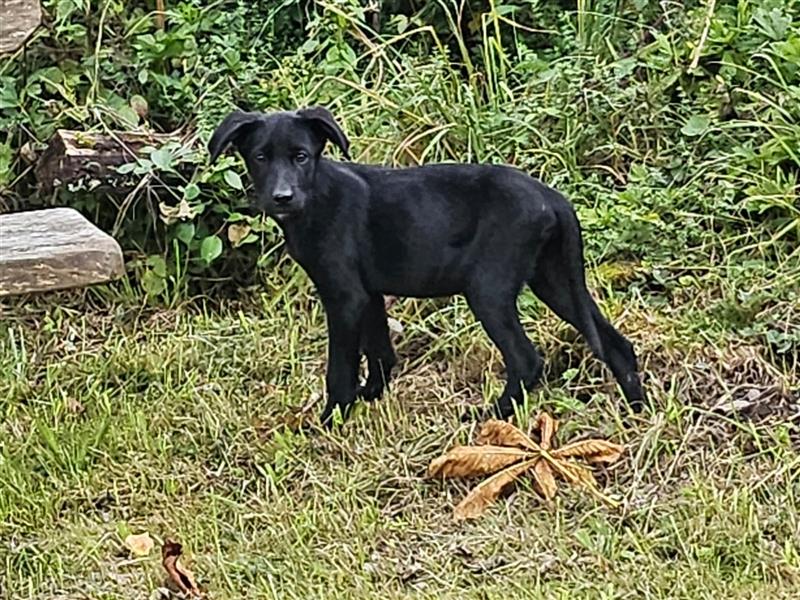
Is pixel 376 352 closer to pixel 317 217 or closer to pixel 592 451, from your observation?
pixel 317 217

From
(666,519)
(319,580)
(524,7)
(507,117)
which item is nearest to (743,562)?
(666,519)

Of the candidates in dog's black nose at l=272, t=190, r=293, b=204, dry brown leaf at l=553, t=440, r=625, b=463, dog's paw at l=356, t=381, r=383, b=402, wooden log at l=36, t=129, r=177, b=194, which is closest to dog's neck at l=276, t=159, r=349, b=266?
dog's black nose at l=272, t=190, r=293, b=204

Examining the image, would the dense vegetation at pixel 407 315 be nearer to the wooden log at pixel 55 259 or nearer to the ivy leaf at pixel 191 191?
the ivy leaf at pixel 191 191

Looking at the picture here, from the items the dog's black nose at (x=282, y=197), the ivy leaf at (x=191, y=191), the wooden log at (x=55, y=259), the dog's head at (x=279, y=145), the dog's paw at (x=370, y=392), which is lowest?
the dog's paw at (x=370, y=392)

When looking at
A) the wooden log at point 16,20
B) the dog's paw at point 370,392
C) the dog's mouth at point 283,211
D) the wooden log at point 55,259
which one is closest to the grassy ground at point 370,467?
the dog's paw at point 370,392

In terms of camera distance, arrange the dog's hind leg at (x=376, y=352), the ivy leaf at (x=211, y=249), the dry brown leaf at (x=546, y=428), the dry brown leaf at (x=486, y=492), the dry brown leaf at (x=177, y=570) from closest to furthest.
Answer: the dry brown leaf at (x=177, y=570) → the dry brown leaf at (x=486, y=492) → the dry brown leaf at (x=546, y=428) → the dog's hind leg at (x=376, y=352) → the ivy leaf at (x=211, y=249)

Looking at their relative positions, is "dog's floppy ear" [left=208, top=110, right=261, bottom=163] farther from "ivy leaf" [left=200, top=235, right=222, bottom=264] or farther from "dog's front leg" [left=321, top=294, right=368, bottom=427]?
"ivy leaf" [left=200, top=235, right=222, bottom=264]

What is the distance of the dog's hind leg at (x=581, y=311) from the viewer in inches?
169

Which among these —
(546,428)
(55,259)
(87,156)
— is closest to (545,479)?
(546,428)

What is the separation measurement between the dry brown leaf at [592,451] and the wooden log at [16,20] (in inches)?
76.4

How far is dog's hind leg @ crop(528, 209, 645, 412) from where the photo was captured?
4.29 meters

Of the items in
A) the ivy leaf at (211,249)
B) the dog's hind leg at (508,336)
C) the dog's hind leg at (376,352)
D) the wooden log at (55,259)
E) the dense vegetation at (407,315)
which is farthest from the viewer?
the ivy leaf at (211,249)

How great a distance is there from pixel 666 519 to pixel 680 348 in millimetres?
983

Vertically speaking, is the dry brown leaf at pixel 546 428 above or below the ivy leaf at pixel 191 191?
below
